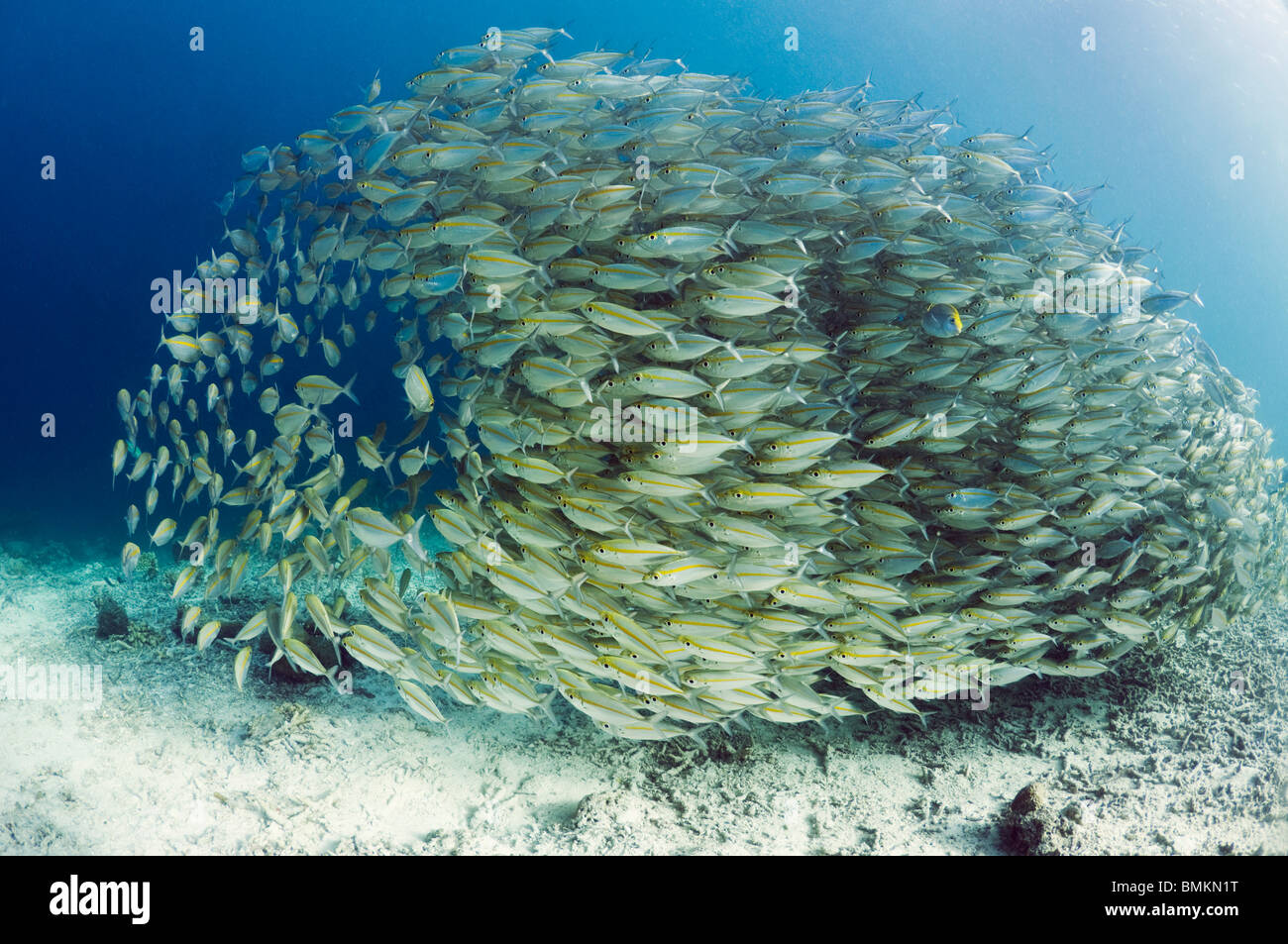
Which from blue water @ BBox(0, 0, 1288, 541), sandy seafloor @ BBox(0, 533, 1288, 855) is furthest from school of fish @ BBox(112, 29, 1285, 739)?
blue water @ BBox(0, 0, 1288, 541)

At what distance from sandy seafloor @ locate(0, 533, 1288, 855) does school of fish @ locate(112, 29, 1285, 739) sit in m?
0.55

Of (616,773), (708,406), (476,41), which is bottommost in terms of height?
(616,773)

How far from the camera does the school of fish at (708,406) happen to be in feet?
10.7

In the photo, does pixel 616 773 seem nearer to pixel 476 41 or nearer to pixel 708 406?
pixel 708 406

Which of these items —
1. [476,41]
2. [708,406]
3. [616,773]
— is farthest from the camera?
[476,41]

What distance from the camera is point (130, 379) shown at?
143 feet

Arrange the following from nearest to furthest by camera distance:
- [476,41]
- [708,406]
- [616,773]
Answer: [708,406]
[616,773]
[476,41]

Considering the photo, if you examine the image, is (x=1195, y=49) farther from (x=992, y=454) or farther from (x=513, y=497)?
(x=513, y=497)

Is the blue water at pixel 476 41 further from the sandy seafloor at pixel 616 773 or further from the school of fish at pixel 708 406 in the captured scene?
the school of fish at pixel 708 406

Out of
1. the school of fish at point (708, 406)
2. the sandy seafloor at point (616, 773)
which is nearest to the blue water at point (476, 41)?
the sandy seafloor at point (616, 773)

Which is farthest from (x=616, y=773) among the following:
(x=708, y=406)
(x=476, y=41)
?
(x=476, y=41)

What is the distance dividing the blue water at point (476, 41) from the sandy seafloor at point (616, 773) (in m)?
18.2

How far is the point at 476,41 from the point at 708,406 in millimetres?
28460

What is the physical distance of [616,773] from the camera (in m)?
3.98
